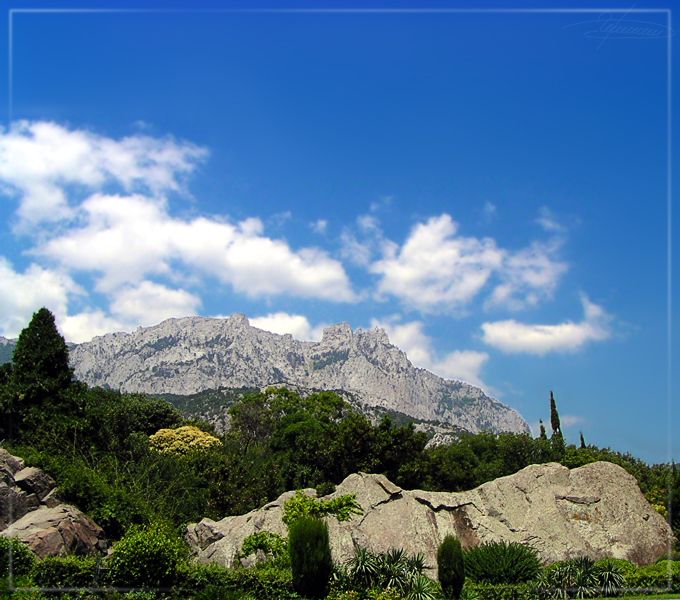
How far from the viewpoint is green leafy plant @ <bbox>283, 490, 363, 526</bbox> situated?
26266 mm

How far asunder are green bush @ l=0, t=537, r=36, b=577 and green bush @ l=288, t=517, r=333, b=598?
24.9 feet

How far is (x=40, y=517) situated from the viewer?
22.8 meters

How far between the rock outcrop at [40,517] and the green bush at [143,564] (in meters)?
3.59

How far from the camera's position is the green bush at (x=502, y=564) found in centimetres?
2278

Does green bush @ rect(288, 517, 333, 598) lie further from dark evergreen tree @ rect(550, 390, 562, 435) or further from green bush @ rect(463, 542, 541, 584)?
dark evergreen tree @ rect(550, 390, 562, 435)

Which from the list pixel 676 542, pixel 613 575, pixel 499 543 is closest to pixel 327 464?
pixel 499 543

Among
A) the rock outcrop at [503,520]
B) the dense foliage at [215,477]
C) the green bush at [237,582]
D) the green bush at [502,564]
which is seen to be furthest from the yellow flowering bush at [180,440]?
the green bush at [237,582]

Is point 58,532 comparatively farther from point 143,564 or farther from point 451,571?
point 451,571

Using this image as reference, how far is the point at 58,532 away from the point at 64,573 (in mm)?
3733

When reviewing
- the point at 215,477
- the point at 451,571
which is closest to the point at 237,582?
the point at 451,571

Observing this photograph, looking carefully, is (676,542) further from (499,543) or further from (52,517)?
(52,517)

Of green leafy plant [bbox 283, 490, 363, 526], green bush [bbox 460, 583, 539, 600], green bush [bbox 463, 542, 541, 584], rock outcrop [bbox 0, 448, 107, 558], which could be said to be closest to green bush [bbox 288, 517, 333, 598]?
green bush [bbox 460, 583, 539, 600]

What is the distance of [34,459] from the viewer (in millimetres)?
26312

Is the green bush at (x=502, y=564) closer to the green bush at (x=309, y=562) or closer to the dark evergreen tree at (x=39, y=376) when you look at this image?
the green bush at (x=309, y=562)
